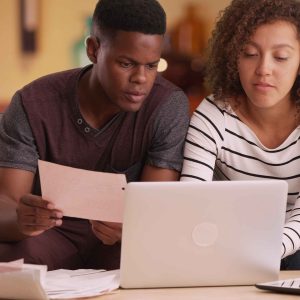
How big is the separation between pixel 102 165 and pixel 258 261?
684 millimetres

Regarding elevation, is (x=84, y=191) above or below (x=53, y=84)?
below

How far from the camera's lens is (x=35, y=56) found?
4.21 meters

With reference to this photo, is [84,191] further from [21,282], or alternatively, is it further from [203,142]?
[203,142]

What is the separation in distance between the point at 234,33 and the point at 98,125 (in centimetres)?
46

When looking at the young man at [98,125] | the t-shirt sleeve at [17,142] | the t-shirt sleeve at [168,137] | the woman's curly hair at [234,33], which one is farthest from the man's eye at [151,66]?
the t-shirt sleeve at [17,142]

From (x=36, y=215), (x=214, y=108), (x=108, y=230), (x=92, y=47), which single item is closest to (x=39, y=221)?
(x=36, y=215)

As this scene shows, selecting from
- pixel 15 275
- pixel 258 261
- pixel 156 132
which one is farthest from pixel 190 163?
pixel 15 275

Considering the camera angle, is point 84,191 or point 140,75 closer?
point 84,191

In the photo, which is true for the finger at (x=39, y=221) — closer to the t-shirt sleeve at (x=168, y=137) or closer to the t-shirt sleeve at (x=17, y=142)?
the t-shirt sleeve at (x=17, y=142)

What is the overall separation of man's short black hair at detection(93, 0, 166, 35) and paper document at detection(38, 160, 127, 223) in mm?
541

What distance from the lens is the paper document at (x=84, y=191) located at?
1636 mm

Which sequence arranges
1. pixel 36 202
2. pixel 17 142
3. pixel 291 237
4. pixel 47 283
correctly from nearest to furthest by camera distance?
pixel 47 283 → pixel 36 202 → pixel 291 237 → pixel 17 142

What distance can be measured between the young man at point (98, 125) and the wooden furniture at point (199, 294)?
448 mm

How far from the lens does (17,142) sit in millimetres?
2137
